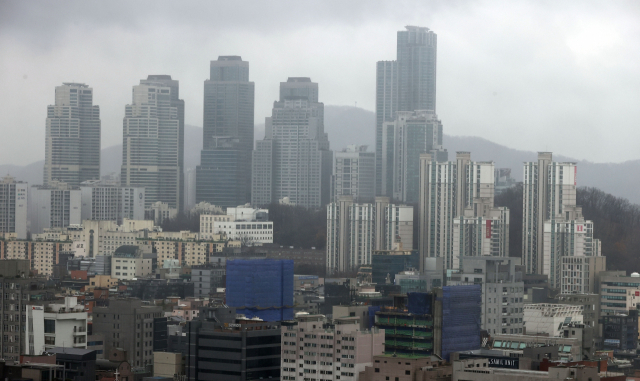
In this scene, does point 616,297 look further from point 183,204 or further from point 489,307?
point 183,204

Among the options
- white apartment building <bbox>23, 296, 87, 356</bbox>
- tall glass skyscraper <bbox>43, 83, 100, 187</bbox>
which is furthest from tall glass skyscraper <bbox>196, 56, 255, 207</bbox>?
white apartment building <bbox>23, 296, 87, 356</bbox>

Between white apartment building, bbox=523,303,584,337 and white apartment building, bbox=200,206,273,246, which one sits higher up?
white apartment building, bbox=200,206,273,246

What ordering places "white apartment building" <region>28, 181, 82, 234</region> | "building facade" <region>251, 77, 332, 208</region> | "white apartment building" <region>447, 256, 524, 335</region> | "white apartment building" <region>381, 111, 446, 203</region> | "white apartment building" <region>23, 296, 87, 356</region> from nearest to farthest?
"white apartment building" <region>23, 296, 87, 356</region>, "white apartment building" <region>447, 256, 524, 335</region>, "white apartment building" <region>28, 181, 82, 234</region>, "white apartment building" <region>381, 111, 446, 203</region>, "building facade" <region>251, 77, 332, 208</region>

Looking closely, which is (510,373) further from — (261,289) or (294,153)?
(294,153)

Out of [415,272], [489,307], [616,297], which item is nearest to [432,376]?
[489,307]

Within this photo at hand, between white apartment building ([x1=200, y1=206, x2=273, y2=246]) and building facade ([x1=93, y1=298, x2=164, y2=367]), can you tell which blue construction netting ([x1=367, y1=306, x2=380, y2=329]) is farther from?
white apartment building ([x1=200, y1=206, x2=273, y2=246])

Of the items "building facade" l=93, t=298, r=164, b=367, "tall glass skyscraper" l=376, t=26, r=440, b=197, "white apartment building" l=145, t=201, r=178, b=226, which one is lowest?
"building facade" l=93, t=298, r=164, b=367

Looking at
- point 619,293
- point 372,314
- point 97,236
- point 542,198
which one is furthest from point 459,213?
point 372,314
